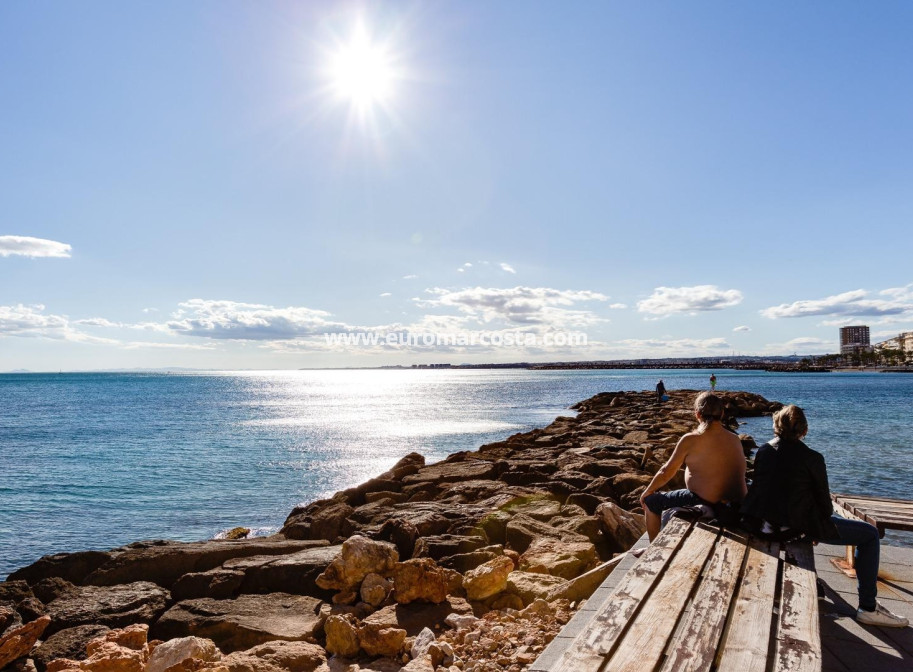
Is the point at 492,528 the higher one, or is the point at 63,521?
the point at 492,528

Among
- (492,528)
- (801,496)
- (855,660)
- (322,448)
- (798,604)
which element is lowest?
(322,448)

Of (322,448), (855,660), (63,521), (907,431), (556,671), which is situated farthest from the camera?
(322,448)

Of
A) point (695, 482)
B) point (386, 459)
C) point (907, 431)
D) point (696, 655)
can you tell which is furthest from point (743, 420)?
point (696, 655)

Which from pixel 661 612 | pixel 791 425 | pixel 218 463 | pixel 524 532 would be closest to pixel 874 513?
pixel 791 425

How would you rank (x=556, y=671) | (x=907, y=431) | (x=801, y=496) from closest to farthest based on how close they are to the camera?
(x=556, y=671) → (x=801, y=496) → (x=907, y=431)

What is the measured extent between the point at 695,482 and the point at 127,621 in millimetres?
6090

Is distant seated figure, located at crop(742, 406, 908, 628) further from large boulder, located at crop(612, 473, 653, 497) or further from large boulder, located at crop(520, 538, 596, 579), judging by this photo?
large boulder, located at crop(612, 473, 653, 497)

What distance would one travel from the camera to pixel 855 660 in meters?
3.60

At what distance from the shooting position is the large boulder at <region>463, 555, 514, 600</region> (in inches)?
231

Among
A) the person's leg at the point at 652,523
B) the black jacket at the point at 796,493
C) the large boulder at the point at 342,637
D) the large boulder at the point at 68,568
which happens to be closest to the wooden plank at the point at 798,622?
the black jacket at the point at 796,493

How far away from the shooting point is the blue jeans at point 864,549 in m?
4.14

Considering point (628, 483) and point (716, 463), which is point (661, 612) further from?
point (628, 483)

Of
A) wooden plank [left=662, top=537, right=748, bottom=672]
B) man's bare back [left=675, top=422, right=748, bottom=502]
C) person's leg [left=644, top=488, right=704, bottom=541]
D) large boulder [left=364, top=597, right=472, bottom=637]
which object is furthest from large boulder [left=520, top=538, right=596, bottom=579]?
wooden plank [left=662, top=537, right=748, bottom=672]

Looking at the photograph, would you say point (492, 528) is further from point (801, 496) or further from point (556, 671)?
point (556, 671)
